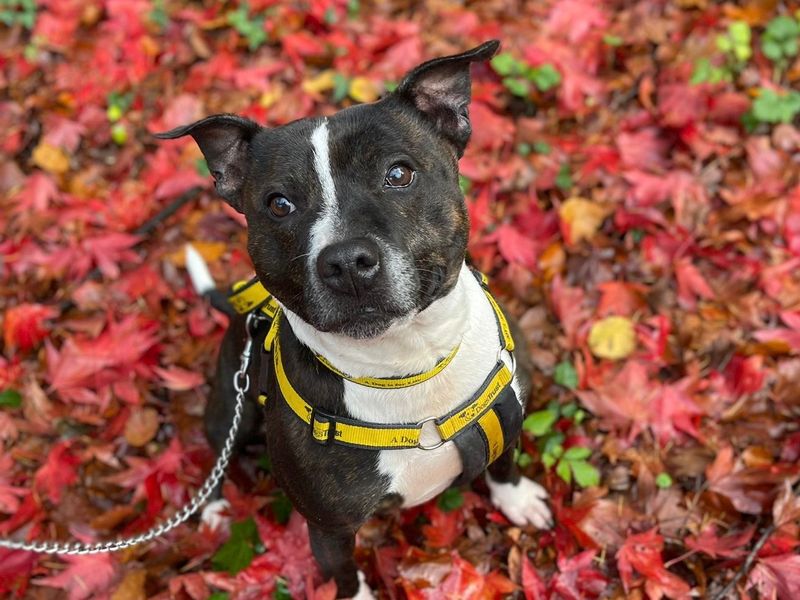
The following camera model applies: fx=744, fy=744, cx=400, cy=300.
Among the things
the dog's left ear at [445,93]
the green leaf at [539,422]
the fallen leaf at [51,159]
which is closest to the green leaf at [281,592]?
the green leaf at [539,422]

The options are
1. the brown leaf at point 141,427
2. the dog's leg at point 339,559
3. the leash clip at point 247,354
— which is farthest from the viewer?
the brown leaf at point 141,427

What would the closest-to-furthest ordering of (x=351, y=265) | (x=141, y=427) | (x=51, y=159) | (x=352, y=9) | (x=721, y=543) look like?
(x=351, y=265) < (x=721, y=543) < (x=141, y=427) < (x=51, y=159) < (x=352, y=9)

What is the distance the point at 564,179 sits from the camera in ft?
16.0

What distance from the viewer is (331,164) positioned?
2602 mm

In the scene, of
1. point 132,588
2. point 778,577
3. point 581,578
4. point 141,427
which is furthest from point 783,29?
point 132,588

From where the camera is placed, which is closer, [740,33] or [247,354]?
[247,354]

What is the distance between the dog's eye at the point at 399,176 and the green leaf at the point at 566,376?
6.19 feet

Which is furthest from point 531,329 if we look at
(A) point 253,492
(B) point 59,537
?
(B) point 59,537

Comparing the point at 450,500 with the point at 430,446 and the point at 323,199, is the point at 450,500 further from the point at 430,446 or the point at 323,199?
the point at 323,199

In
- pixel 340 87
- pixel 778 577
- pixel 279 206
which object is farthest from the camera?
pixel 340 87

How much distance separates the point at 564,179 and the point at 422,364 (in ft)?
8.49

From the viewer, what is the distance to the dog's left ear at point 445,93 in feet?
9.03

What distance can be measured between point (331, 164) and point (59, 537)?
2.84 m

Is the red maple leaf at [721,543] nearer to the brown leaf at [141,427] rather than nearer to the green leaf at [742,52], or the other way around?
the brown leaf at [141,427]
